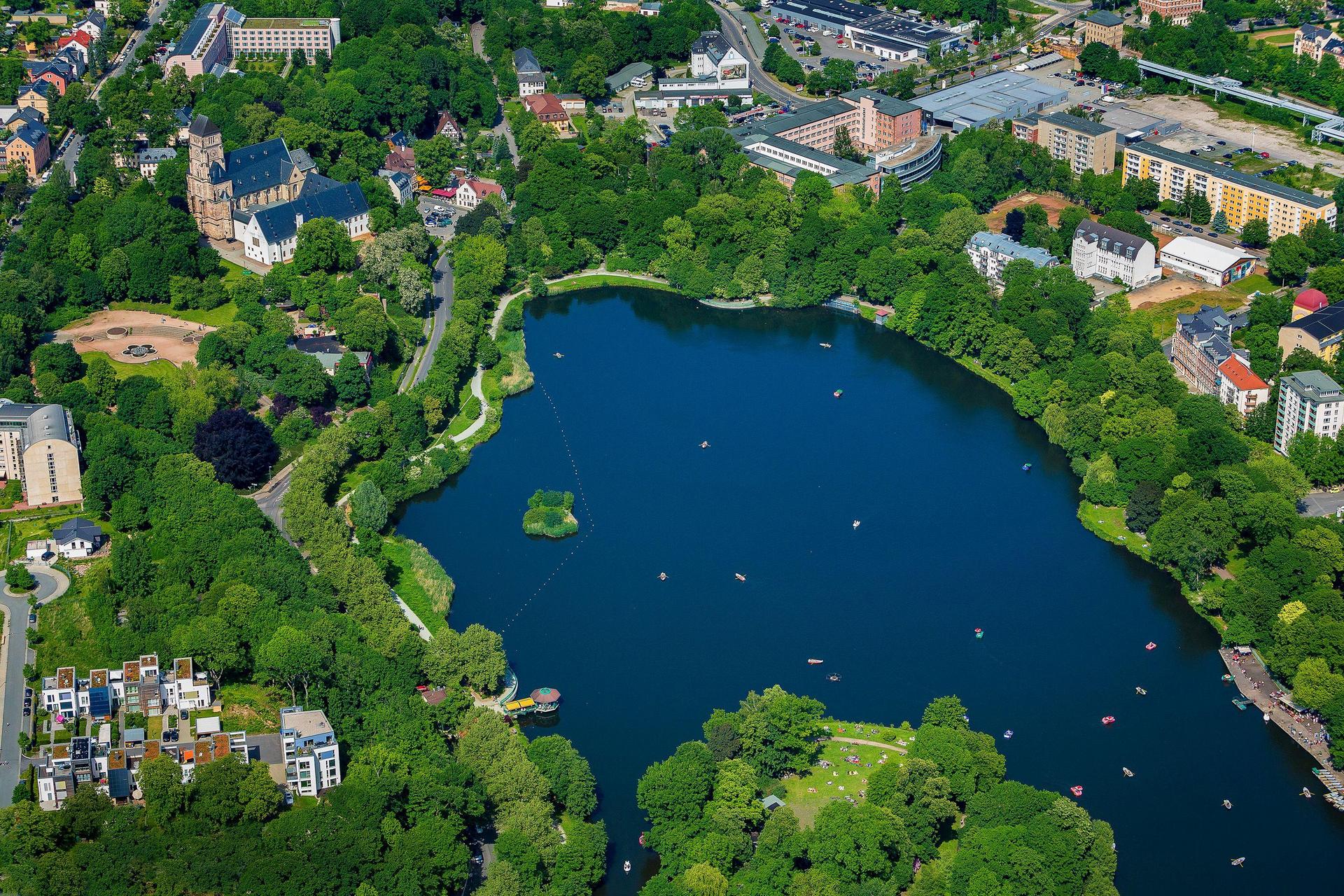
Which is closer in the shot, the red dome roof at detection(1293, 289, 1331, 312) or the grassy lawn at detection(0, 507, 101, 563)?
the grassy lawn at detection(0, 507, 101, 563)

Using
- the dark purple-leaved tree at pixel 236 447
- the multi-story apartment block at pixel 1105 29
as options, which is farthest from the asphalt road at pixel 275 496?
the multi-story apartment block at pixel 1105 29

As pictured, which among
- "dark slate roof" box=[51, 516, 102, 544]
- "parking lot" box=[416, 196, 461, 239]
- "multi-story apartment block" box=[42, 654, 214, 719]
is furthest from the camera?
"parking lot" box=[416, 196, 461, 239]

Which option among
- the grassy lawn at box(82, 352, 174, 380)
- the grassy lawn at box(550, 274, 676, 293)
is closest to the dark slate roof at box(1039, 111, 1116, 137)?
the grassy lawn at box(550, 274, 676, 293)

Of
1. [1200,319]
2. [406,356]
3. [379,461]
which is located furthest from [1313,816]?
[406,356]

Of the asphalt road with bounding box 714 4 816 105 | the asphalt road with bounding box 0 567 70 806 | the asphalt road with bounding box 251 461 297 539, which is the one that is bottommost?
the asphalt road with bounding box 714 4 816 105

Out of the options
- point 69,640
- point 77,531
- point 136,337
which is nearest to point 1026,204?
point 136,337

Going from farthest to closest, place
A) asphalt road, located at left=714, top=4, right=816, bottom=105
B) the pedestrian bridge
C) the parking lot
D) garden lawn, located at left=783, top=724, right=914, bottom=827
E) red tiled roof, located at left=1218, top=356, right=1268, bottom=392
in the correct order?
1. asphalt road, located at left=714, top=4, right=816, bottom=105
2. the pedestrian bridge
3. the parking lot
4. red tiled roof, located at left=1218, top=356, right=1268, bottom=392
5. garden lawn, located at left=783, top=724, right=914, bottom=827

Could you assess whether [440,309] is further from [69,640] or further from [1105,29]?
[1105,29]

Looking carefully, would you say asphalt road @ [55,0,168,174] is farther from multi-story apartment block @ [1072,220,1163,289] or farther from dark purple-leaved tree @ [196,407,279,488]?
multi-story apartment block @ [1072,220,1163,289]
